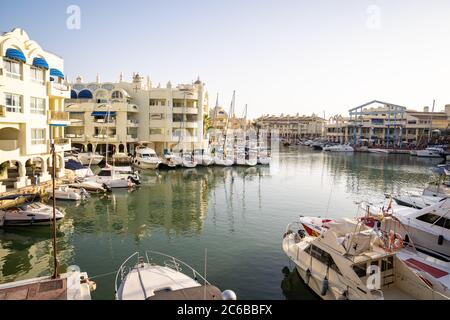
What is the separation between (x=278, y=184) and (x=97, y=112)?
39053mm

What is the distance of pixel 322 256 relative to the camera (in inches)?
579

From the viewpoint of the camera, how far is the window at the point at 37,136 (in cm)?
3141

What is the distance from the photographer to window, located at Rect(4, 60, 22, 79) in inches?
1112

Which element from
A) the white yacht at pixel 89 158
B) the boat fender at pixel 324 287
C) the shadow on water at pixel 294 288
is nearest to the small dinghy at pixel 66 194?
the shadow on water at pixel 294 288

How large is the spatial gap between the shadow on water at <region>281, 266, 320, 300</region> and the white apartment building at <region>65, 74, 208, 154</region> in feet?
168

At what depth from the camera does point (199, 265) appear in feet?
59.1

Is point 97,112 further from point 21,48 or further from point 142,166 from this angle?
point 21,48

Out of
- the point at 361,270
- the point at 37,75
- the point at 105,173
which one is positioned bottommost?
the point at 361,270

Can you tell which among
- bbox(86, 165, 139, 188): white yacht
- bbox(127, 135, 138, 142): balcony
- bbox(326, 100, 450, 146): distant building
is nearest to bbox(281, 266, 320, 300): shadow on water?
bbox(86, 165, 139, 188): white yacht

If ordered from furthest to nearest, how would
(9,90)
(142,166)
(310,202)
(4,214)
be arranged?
(142,166) < (310,202) < (9,90) < (4,214)

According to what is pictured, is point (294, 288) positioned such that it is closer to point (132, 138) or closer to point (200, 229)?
point (200, 229)

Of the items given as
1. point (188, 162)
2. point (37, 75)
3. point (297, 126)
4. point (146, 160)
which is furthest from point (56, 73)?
point (297, 126)

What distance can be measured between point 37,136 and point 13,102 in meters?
4.38
